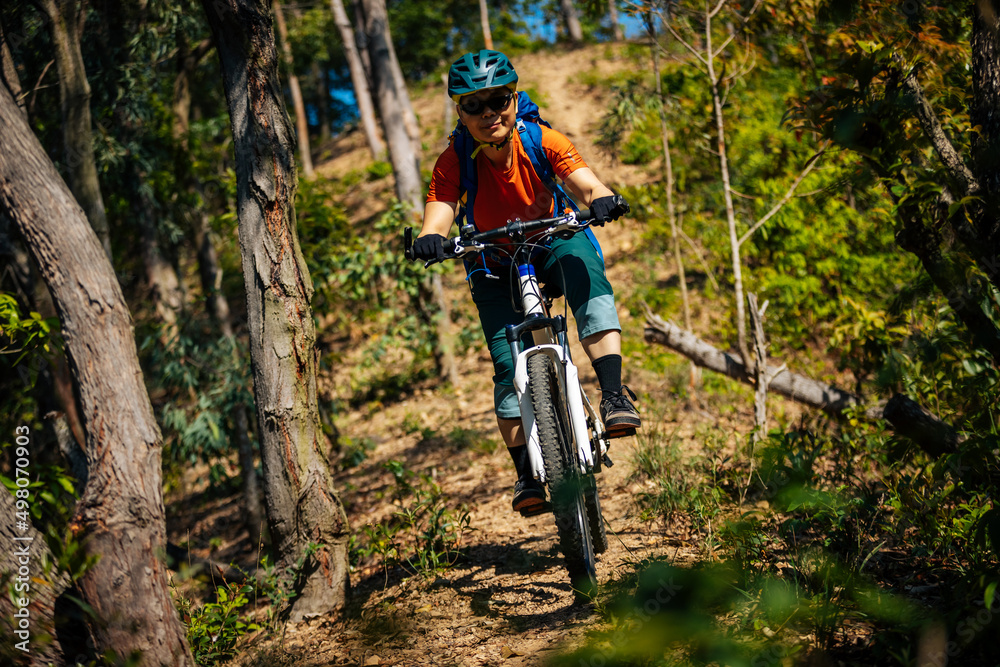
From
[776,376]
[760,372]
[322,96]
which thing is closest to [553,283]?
[760,372]

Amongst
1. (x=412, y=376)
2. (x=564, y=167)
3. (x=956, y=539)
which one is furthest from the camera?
(x=412, y=376)

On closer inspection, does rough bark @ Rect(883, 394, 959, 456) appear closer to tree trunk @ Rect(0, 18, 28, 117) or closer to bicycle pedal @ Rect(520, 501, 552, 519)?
bicycle pedal @ Rect(520, 501, 552, 519)

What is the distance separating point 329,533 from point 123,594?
120 cm

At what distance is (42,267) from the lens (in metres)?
3.25

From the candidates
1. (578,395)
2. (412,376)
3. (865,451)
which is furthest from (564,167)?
(412,376)

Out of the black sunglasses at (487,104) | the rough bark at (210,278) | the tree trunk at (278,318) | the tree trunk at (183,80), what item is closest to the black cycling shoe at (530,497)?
the tree trunk at (278,318)

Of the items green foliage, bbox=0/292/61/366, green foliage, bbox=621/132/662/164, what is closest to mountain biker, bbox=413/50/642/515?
green foliage, bbox=0/292/61/366

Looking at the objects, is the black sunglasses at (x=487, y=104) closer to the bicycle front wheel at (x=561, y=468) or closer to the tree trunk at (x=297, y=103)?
the bicycle front wheel at (x=561, y=468)

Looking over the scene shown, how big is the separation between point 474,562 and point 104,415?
2.13m

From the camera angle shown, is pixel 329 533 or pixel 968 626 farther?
pixel 329 533

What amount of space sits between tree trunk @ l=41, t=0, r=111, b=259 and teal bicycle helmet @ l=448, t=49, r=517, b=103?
4042 mm

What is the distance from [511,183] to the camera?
345 cm

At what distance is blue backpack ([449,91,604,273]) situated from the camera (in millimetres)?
3385

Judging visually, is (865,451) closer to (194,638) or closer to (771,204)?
(771,204)
